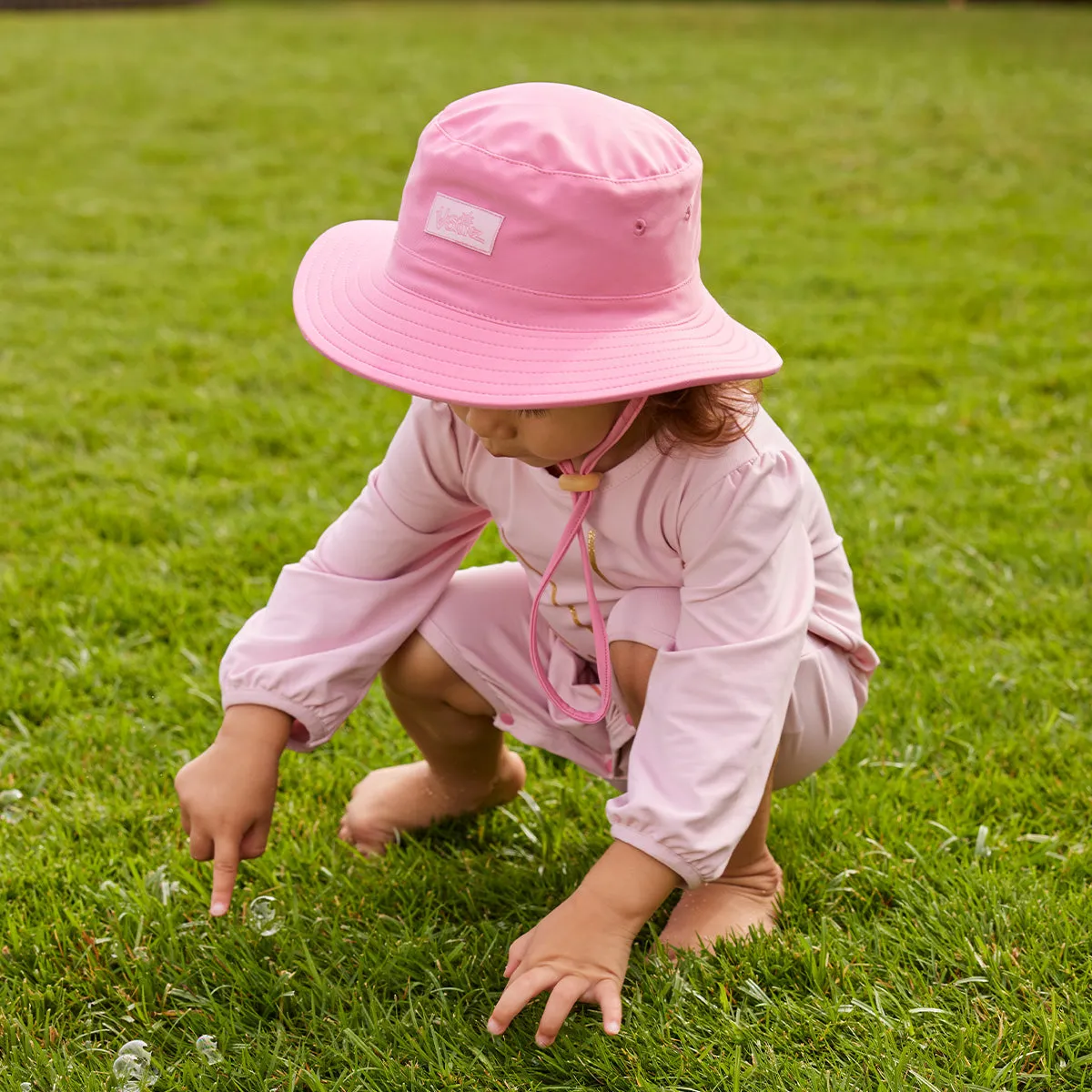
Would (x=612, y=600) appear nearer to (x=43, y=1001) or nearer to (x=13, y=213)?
(x=43, y=1001)

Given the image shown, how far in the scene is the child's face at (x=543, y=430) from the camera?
159 centimetres

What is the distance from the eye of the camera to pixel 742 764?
5.40ft

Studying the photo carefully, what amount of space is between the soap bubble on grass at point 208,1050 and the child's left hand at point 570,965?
38 centimetres

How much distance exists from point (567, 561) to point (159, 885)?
77cm

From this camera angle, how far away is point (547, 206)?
1.46 metres

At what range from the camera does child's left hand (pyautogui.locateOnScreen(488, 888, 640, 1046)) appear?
155cm

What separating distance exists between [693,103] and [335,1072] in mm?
7902

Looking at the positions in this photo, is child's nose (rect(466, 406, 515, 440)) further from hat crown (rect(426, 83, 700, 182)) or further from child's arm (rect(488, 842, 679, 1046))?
child's arm (rect(488, 842, 679, 1046))

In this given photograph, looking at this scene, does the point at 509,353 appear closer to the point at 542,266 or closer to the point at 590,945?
the point at 542,266

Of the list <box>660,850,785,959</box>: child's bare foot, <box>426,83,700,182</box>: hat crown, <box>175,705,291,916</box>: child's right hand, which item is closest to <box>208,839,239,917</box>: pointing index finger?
<box>175,705,291,916</box>: child's right hand

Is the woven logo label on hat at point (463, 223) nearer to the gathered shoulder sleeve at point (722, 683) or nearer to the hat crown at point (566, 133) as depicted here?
the hat crown at point (566, 133)

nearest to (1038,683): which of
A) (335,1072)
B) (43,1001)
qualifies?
(335,1072)

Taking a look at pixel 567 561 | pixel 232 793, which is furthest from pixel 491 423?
pixel 232 793

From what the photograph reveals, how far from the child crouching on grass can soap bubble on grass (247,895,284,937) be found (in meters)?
0.16
